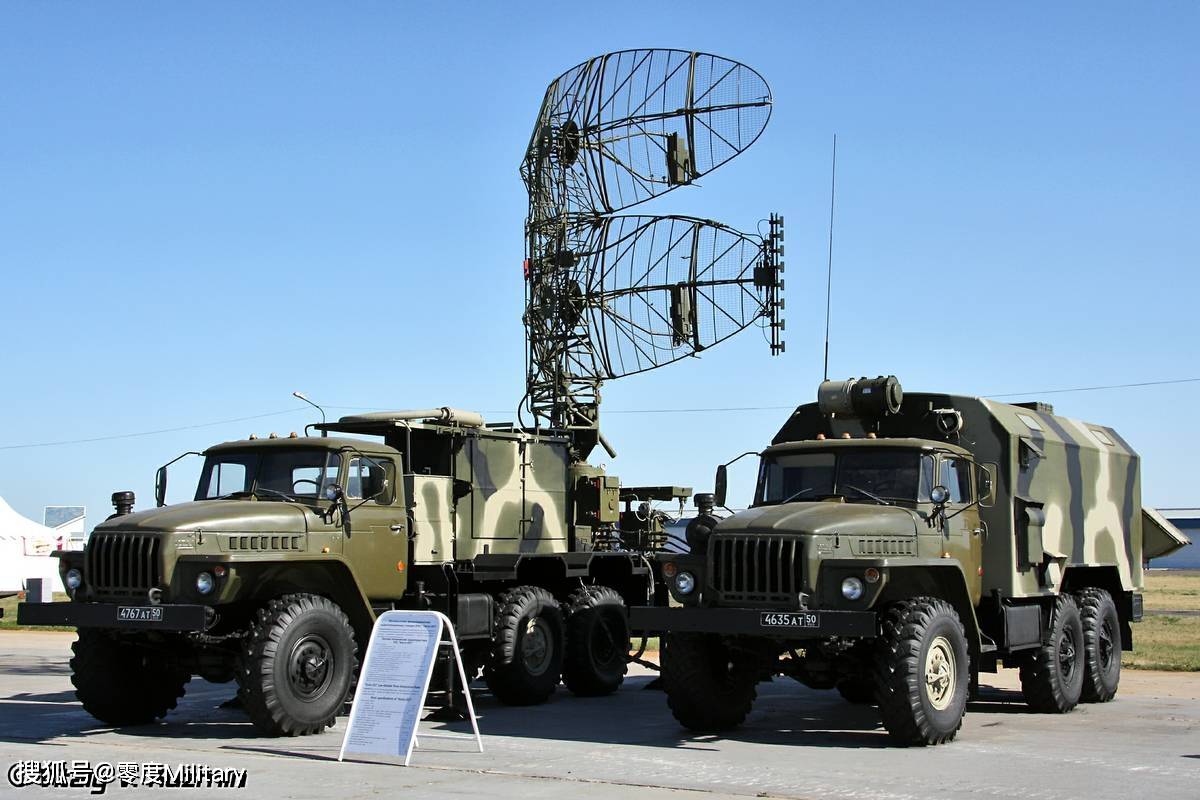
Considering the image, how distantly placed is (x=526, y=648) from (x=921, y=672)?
5766mm

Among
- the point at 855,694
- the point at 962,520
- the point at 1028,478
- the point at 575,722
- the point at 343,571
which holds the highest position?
the point at 1028,478

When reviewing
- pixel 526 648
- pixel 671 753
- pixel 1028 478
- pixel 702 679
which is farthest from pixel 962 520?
pixel 526 648

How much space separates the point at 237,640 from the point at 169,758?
194 centimetres

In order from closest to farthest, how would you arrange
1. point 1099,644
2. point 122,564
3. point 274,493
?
point 122,564, point 274,493, point 1099,644

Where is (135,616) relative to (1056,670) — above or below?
above

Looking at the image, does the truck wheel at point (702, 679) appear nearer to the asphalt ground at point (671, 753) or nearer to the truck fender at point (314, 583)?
the asphalt ground at point (671, 753)

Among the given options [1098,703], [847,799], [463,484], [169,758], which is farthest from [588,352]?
[847,799]

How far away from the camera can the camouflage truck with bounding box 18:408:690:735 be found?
12945 millimetres

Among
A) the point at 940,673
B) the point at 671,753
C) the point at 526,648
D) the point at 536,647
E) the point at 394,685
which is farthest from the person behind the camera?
the point at 536,647

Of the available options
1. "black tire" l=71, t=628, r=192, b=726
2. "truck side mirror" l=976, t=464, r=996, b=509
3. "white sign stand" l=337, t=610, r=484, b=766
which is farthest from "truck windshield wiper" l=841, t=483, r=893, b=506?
"black tire" l=71, t=628, r=192, b=726

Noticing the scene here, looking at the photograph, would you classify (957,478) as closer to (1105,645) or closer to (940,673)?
(940,673)

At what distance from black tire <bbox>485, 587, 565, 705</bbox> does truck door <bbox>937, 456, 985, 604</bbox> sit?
506 centimetres

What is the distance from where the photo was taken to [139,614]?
1266cm

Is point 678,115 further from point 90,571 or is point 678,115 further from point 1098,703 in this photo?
point 90,571
